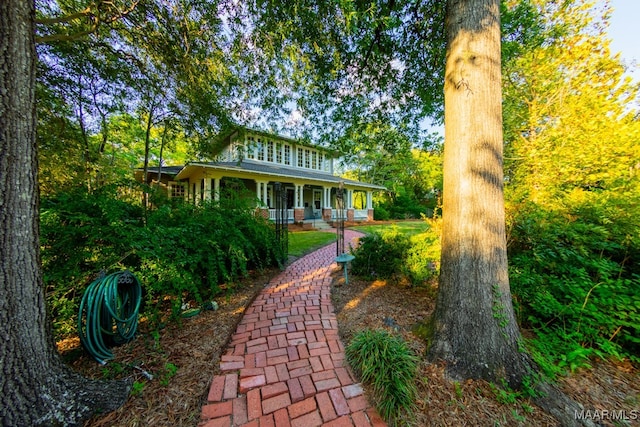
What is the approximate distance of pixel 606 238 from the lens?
246 centimetres

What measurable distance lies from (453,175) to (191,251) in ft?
10.7

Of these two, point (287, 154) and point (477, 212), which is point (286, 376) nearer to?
point (477, 212)

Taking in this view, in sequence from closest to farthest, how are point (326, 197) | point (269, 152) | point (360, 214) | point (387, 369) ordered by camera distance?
1. point (387, 369)
2. point (269, 152)
3. point (326, 197)
4. point (360, 214)

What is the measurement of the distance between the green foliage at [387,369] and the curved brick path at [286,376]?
0.31 feet

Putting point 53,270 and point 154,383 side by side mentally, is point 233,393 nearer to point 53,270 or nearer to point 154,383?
point 154,383

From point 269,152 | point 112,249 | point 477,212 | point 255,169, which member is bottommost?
point 112,249

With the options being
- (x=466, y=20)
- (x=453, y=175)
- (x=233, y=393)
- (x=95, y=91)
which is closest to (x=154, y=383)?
(x=233, y=393)

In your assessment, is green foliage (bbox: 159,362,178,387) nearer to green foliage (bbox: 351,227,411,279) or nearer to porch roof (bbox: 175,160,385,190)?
green foliage (bbox: 351,227,411,279)

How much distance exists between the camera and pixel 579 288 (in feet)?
7.34

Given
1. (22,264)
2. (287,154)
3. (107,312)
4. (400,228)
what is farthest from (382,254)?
(287,154)

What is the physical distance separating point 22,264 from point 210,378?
147 centimetres

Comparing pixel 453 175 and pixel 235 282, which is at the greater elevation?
pixel 453 175

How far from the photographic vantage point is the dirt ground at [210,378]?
153 centimetres

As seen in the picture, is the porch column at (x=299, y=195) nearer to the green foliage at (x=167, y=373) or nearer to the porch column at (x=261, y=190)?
the porch column at (x=261, y=190)
